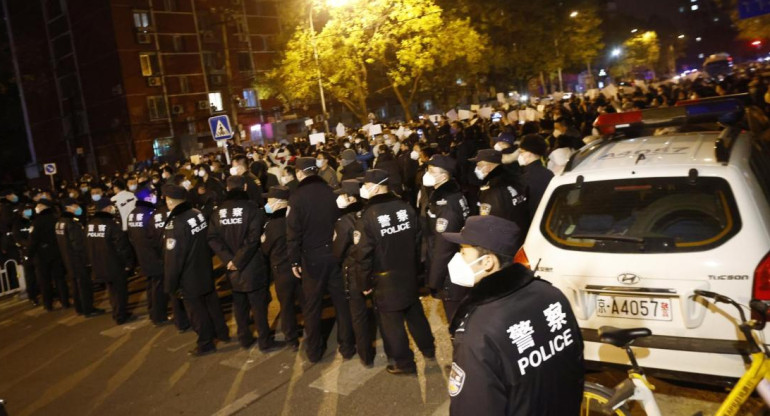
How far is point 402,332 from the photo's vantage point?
547 centimetres

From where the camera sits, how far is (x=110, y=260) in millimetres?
8570

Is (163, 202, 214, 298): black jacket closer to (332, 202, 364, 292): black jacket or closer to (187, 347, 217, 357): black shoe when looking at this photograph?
(187, 347, 217, 357): black shoe

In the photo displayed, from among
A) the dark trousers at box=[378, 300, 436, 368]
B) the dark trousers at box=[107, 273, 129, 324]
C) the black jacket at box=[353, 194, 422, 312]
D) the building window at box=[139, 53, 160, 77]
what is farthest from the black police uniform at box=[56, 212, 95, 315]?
the building window at box=[139, 53, 160, 77]

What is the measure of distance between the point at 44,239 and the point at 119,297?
2.08 metres

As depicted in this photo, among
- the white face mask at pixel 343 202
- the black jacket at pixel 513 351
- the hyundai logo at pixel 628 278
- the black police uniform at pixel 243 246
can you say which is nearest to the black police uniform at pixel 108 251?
the black police uniform at pixel 243 246

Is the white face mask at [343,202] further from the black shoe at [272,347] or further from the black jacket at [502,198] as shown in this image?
the black shoe at [272,347]

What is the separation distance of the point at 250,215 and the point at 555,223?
11.9 ft

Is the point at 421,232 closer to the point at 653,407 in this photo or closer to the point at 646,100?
the point at 653,407

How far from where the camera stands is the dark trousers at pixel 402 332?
5449mm

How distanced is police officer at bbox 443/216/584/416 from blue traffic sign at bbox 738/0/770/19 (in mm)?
14937

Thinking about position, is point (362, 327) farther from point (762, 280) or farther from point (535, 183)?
point (762, 280)

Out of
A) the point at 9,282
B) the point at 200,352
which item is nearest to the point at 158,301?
the point at 200,352

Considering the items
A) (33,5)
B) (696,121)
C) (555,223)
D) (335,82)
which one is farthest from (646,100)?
(33,5)

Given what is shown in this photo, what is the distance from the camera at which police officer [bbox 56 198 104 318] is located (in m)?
9.10
